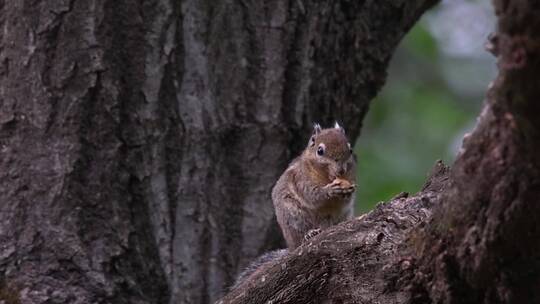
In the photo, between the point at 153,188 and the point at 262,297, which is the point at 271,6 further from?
the point at 262,297

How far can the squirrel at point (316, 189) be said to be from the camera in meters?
3.81

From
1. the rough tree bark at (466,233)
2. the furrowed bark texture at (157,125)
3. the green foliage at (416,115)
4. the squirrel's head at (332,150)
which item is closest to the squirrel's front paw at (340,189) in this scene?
the squirrel's head at (332,150)

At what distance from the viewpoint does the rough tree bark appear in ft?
5.98

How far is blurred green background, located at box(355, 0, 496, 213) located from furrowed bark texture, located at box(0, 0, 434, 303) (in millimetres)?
3051

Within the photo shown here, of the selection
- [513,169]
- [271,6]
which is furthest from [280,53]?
[513,169]

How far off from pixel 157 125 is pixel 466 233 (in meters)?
1.78

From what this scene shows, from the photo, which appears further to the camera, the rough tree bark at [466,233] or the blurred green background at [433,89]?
the blurred green background at [433,89]

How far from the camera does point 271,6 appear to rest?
13.2 feet

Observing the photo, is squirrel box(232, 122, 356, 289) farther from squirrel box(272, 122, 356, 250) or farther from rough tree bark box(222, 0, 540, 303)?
rough tree bark box(222, 0, 540, 303)

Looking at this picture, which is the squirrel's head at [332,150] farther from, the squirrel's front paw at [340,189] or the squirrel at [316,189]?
the squirrel's front paw at [340,189]

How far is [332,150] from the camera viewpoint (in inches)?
156

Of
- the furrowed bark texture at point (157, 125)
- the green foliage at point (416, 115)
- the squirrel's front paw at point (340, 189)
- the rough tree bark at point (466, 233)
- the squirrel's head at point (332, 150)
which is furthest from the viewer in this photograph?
the green foliage at point (416, 115)

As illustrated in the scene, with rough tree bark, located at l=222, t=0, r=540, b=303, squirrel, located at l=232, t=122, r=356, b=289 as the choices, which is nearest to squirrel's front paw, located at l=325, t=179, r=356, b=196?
squirrel, located at l=232, t=122, r=356, b=289

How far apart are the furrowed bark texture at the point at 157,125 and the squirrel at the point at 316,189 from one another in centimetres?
19
